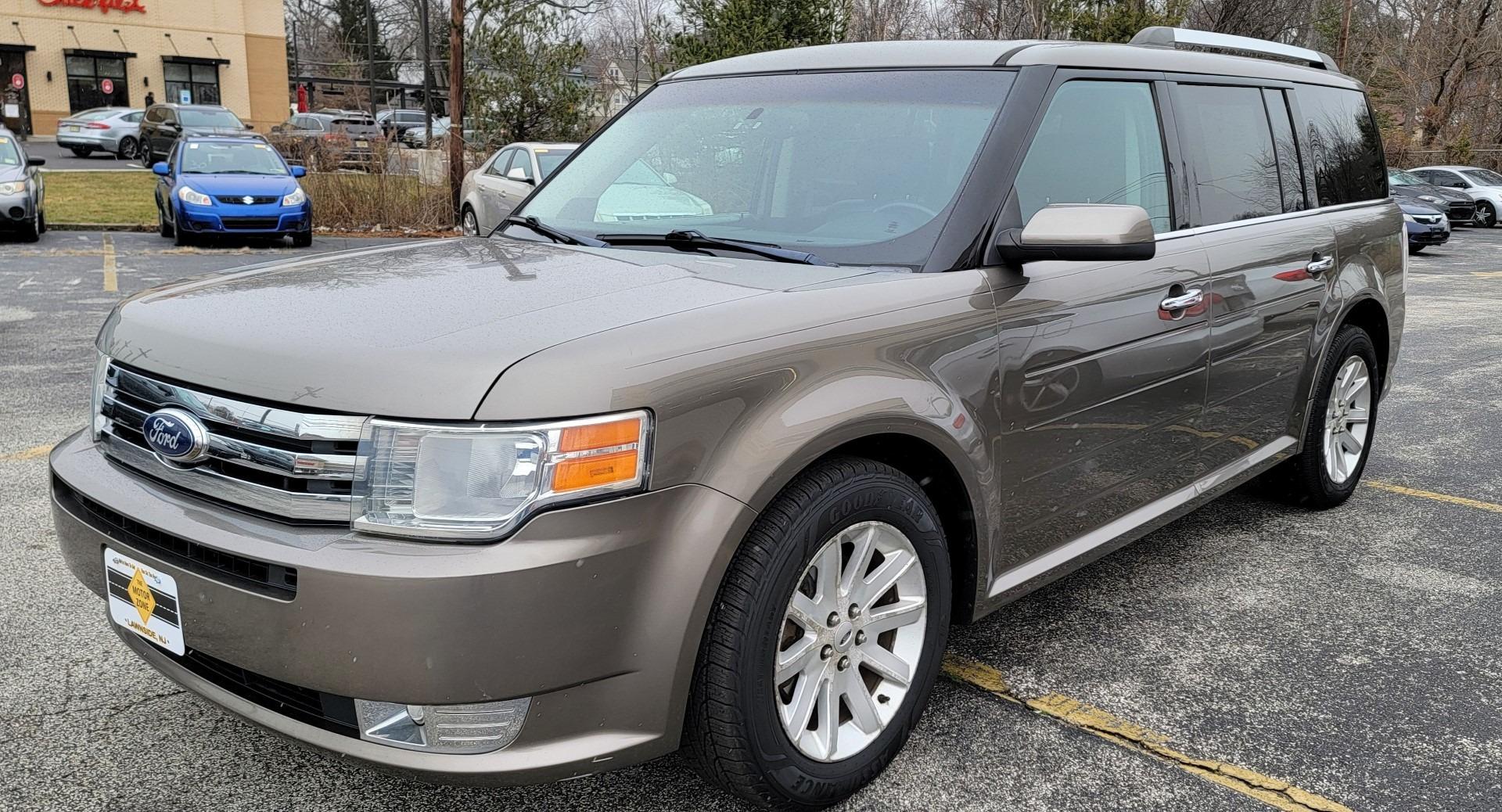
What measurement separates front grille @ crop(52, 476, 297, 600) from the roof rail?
318 centimetres

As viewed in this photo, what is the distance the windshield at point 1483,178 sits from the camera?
1110 inches

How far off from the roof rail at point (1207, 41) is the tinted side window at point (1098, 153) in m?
0.50

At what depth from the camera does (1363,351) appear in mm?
4832

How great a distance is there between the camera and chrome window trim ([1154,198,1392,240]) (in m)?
3.52

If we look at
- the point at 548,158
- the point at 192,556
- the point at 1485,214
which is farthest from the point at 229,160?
the point at 1485,214

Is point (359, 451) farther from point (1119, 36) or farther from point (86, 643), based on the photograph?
point (1119, 36)

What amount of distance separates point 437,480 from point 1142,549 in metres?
3.23

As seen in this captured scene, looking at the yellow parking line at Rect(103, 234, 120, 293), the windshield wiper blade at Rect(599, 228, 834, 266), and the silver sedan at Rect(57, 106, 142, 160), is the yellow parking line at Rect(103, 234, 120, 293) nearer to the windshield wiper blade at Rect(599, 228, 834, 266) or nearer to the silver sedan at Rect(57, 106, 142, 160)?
the windshield wiper blade at Rect(599, 228, 834, 266)

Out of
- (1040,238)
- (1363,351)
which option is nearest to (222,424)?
(1040,238)

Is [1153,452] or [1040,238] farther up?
[1040,238]

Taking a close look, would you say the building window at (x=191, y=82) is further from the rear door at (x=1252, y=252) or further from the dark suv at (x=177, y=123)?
the rear door at (x=1252, y=252)

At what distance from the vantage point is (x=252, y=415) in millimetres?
2189

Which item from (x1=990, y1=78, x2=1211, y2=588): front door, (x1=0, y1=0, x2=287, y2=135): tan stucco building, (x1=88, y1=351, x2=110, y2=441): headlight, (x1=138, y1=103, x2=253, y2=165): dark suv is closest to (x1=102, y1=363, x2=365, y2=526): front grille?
(x1=88, y1=351, x2=110, y2=441): headlight

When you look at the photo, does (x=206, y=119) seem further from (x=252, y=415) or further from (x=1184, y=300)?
(x=252, y=415)
